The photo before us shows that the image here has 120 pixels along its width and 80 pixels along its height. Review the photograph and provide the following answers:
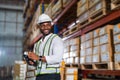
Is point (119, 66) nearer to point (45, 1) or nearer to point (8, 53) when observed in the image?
point (45, 1)

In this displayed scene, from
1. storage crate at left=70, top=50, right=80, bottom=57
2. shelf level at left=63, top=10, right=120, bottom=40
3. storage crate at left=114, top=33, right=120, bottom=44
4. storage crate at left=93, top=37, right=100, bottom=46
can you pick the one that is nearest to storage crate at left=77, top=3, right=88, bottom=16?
shelf level at left=63, top=10, right=120, bottom=40

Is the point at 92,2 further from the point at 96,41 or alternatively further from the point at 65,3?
the point at 65,3

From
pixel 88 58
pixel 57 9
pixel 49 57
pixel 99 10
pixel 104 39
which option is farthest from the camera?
pixel 57 9

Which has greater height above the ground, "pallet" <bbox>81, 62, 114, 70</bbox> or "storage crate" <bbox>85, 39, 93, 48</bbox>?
"storage crate" <bbox>85, 39, 93, 48</bbox>

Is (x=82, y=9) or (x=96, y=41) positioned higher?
(x=82, y=9)

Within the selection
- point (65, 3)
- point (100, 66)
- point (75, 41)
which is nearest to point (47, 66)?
point (100, 66)

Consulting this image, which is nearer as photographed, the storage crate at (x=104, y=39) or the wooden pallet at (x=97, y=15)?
the storage crate at (x=104, y=39)

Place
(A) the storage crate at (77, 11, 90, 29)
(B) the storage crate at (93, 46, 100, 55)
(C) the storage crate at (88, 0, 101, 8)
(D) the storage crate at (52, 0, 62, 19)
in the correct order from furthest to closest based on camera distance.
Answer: (D) the storage crate at (52, 0, 62, 19) → (A) the storage crate at (77, 11, 90, 29) → (C) the storage crate at (88, 0, 101, 8) → (B) the storage crate at (93, 46, 100, 55)

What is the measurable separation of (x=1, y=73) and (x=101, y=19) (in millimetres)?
12502

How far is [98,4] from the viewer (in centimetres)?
359

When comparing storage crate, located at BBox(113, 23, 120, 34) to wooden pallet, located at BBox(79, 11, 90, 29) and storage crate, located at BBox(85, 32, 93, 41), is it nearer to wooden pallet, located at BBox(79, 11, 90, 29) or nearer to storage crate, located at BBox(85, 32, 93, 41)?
storage crate, located at BBox(85, 32, 93, 41)

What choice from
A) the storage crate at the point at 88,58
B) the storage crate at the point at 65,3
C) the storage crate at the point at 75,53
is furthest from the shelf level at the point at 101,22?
the storage crate at the point at 65,3

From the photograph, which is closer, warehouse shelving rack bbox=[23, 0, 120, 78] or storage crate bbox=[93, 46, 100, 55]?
warehouse shelving rack bbox=[23, 0, 120, 78]

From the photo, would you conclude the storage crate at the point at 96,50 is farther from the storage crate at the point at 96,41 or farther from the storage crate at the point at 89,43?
the storage crate at the point at 89,43
